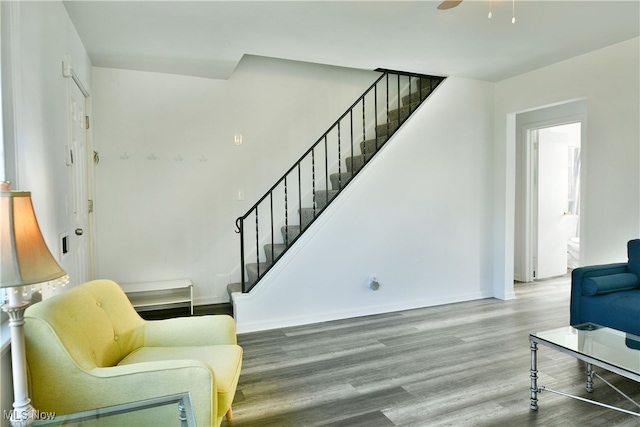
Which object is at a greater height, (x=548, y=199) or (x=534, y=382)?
(x=548, y=199)

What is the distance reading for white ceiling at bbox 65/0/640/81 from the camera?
2766mm

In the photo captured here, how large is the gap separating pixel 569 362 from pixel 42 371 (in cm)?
343

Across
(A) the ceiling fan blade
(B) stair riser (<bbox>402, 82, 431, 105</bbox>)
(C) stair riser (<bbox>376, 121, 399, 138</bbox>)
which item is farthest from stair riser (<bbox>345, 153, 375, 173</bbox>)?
(A) the ceiling fan blade

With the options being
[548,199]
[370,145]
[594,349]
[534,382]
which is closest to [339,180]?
[370,145]

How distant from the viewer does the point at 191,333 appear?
7.46ft

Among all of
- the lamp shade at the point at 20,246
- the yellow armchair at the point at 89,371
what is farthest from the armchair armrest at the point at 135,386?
the lamp shade at the point at 20,246

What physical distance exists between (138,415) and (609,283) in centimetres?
341

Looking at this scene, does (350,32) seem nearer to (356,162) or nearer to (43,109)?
(356,162)

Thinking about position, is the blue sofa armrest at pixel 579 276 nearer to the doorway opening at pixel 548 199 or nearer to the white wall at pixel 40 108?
the doorway opening at pixel 548 199

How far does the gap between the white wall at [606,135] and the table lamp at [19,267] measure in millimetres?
4342

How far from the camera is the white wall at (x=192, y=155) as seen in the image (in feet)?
13.6

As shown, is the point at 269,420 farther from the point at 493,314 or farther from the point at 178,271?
the point at 493,314

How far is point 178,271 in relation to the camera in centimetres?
440

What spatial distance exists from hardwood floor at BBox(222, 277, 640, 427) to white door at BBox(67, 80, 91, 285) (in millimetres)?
1537
